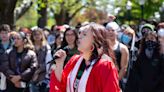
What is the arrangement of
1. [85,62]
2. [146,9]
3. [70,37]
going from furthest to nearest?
[146,9] → [70,37] → [85,62]

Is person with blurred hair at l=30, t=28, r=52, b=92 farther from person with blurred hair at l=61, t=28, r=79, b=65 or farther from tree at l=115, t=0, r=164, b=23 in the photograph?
tree at l=115, t=0, r=164, b=23

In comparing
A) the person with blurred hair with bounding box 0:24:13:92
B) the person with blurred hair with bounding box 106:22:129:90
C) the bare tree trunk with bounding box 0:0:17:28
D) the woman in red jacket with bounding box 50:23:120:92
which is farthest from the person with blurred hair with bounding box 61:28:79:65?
the bare tree trunk with bounding box 0:0:17:28

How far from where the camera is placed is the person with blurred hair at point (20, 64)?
976 centimetres

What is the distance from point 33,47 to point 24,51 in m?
0.25

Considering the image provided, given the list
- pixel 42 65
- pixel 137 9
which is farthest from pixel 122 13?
pixel 42 65

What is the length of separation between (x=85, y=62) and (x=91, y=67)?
161 millimetres

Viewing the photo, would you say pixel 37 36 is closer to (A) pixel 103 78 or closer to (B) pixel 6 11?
(A) pixel 103 78

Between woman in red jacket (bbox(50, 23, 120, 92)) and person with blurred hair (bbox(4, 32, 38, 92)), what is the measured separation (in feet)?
14.0

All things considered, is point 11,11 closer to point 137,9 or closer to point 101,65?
point 101,65

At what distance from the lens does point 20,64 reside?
32.2 ft

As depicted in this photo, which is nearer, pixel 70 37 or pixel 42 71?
pixel 70 37

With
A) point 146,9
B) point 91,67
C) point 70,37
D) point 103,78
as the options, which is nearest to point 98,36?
point 91,67

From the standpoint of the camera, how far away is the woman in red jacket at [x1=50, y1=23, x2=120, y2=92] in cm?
521

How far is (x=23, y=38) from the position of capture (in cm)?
988
